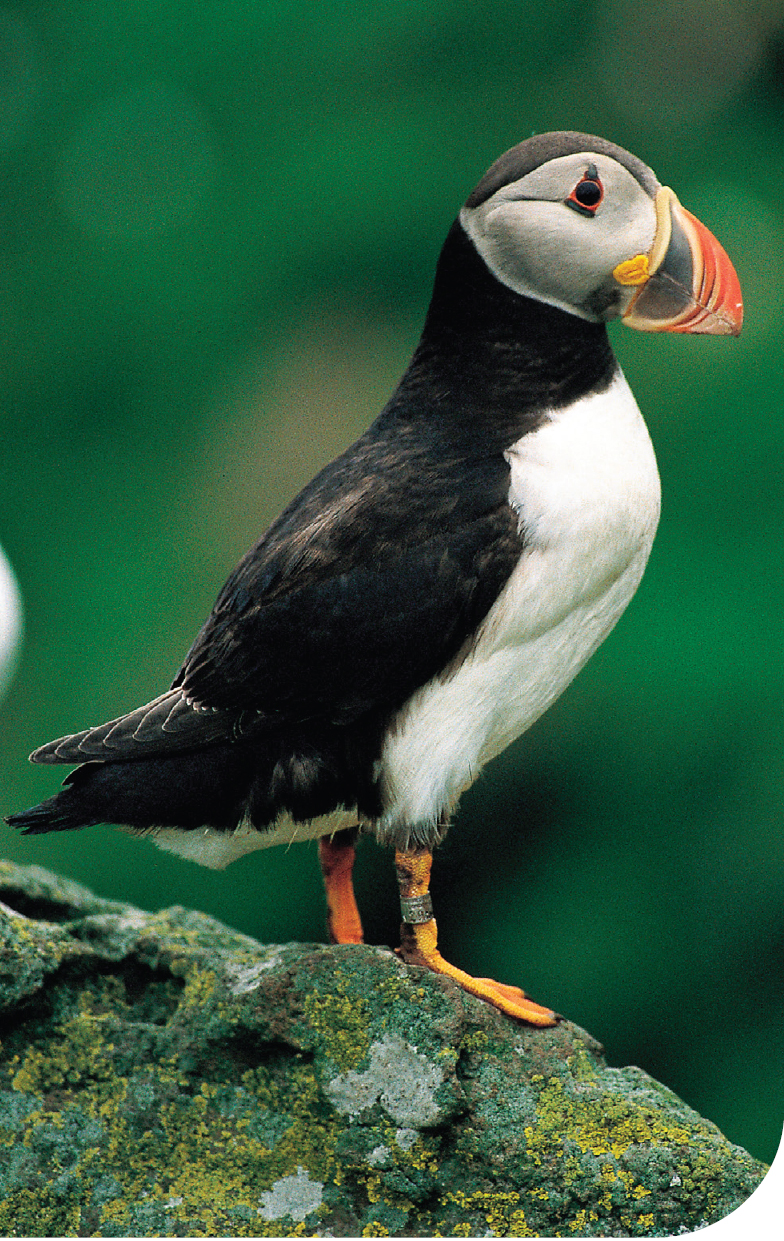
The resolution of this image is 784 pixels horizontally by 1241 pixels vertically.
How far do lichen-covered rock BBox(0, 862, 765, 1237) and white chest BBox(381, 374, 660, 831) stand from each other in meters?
0.43

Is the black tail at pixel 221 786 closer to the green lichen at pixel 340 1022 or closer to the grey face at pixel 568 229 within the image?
the green lichen at pixel 340 1022

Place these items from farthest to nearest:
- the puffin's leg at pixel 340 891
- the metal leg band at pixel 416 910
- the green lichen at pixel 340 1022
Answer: the puffin's leg at pixel 340 891 < the metal leg band at pixel 416 910 < the green lichen at pixel 340 1022

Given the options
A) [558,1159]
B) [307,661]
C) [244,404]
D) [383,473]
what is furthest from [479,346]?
[244,404]

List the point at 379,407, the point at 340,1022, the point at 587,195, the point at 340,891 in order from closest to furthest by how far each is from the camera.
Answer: the point at 587,195 → the point at 340,1022 → the point at 340,891 → the point at 379,407

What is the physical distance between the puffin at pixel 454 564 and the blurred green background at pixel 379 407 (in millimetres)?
1097

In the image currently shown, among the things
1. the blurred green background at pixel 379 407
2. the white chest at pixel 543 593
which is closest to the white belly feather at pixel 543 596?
the white chest at pixel 543 593

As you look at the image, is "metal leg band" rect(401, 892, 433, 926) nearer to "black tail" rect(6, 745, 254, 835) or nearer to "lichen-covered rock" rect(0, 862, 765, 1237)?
"lichen-covered rock" rect(0, 862, 765, 1237)

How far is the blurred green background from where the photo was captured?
369cm

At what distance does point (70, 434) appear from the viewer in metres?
4.61

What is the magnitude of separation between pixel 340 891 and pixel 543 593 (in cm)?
96

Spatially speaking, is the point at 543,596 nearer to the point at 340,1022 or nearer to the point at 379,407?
the point at 340,1022

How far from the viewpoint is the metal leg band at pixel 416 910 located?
8.90ft

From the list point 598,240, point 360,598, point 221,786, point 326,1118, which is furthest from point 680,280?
point 326,1118

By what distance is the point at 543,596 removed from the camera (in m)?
2.53
